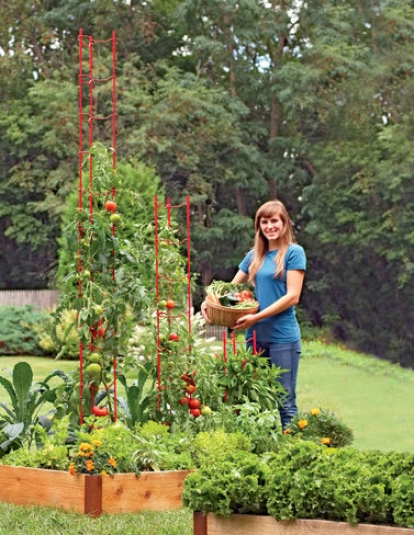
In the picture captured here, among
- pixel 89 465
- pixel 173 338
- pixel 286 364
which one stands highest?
pixel 173 338

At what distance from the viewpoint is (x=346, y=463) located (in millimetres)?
3645

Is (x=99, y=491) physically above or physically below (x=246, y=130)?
below

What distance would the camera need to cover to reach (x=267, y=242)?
18.0ft

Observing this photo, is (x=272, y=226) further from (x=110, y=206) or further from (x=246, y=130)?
(x=246, y=130)

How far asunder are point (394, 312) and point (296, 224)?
4.11m

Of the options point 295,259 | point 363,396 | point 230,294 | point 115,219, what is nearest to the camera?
point 115,219

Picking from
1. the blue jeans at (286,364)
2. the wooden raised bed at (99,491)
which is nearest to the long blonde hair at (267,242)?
the blue jeans at (286,364)

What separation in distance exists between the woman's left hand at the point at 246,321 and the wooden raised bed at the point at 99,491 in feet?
3.51

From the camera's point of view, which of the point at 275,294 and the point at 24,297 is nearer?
the point at 275,294

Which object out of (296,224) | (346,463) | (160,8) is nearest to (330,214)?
(296,224)

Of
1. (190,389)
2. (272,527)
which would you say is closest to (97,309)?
(190,389)

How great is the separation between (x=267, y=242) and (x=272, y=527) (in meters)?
2.31

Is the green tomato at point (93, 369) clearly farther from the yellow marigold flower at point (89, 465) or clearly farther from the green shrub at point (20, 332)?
the green shrub at point (20, 332)

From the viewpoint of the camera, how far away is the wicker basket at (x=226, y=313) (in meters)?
5.39
